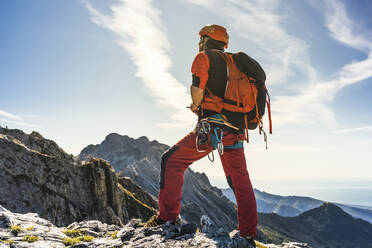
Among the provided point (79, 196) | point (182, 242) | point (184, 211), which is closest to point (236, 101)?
point (182, 242)

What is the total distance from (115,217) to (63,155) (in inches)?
433

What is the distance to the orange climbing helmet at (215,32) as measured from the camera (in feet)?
20.5

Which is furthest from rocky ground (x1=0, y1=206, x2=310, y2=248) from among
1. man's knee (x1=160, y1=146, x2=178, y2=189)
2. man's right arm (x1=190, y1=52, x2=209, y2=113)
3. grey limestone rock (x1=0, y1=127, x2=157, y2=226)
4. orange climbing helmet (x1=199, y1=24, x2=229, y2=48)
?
grey limestone rock (x1=0, y1=127, x2=157, y2=226)

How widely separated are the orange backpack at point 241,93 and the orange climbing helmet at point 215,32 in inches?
23.1

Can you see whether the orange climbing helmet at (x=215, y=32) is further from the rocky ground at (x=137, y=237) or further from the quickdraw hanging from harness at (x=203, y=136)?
the rocky ground at (x=137, y=237)

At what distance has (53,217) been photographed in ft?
72.1

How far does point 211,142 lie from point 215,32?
2.81 m

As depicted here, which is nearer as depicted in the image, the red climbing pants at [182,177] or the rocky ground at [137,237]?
the rocky ground at [137,237]

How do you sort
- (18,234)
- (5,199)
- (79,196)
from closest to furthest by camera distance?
(18,234)
(5,199)
(79,196)

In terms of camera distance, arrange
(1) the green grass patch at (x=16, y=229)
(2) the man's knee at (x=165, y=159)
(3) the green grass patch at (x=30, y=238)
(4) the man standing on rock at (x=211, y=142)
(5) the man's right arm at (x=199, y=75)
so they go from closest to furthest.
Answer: (5) the man's right arm at (x=199, y=75), (4) the man standing on rock at (x=211, y=142), (2) the man's knee at (x=165, y=159), (3) the green grass patch at (x=30, y=238), (1) the green grass patch at (x=16, y=229)

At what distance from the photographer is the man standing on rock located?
5.70 m

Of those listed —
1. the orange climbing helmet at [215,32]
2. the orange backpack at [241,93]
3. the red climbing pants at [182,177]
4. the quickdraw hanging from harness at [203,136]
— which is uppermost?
the orange climbing helmet at [215,32]

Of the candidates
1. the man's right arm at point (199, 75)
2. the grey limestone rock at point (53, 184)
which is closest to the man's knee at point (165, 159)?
the man's right arm at point (199, 75)

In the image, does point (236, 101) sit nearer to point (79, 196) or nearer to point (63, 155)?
point (79, 196)
